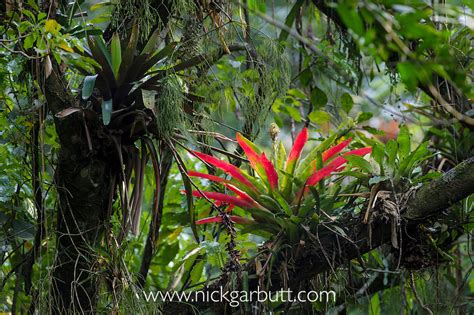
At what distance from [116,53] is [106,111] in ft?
0.62

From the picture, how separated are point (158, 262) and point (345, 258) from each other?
124cm

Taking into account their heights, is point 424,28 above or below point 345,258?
above

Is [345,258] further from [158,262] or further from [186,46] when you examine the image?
[158,262]

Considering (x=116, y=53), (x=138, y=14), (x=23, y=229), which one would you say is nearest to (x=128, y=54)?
(x=116, y=53)

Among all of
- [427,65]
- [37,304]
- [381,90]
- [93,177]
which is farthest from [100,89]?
[381,90]

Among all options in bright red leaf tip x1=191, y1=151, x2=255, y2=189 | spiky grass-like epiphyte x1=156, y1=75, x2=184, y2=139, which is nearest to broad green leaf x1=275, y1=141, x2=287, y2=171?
bright red leaf tip x1=191, y1=151, x2=255, y2=189

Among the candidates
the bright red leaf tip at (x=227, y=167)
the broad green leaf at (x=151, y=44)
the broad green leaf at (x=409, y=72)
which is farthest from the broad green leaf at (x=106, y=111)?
the broad green leaf at (x=409, y=72)

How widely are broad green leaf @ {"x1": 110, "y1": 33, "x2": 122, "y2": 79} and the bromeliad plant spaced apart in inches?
13.2

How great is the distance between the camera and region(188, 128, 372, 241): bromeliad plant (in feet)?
6.61

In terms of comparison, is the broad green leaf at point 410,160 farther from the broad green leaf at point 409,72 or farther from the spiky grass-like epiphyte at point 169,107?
the broad green leaf at point 409,72

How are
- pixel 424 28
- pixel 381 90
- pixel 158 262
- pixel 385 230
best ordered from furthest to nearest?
1. pixel 381 90
2. pixel 158 262
3. pixel 385 230
4. pixel 424 28

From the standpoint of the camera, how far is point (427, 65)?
3.31ft

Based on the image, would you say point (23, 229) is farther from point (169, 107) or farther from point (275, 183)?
point (275, 183)

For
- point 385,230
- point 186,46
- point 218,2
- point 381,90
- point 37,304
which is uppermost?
point 381,90
